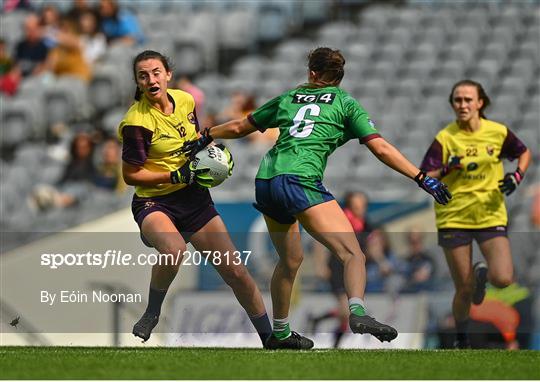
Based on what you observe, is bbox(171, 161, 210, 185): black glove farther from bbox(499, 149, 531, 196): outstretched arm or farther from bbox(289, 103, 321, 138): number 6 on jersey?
bbox(499, 149, 531, 196): outstretched arm

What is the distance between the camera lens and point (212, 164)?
30.5 ft

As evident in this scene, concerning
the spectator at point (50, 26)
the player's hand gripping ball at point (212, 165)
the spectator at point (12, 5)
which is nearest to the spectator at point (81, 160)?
the spectator at point (50, 26)

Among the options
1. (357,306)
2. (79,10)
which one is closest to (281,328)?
(357,306)

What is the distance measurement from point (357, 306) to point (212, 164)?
1.31 m

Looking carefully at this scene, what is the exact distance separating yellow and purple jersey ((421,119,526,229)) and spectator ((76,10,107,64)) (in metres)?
9.47

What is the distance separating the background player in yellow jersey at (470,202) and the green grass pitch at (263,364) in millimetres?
1187

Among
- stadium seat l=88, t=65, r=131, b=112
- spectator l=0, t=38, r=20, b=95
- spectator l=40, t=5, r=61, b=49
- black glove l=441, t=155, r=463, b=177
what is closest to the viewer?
black glove l=441, t=155, r=463, b=177

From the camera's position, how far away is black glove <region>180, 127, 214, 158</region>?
9.36 meters

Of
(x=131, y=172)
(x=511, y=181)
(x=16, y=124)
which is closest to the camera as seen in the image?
(x=131, y=172)

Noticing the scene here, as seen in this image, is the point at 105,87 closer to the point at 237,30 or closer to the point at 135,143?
the point at 237,30

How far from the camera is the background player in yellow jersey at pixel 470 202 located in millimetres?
10672

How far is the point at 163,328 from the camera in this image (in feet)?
34.3

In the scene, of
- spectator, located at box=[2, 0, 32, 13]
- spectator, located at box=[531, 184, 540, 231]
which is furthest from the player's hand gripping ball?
spectator, located at box=[2, 0, 32, 13]

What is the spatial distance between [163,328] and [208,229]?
1.21m
